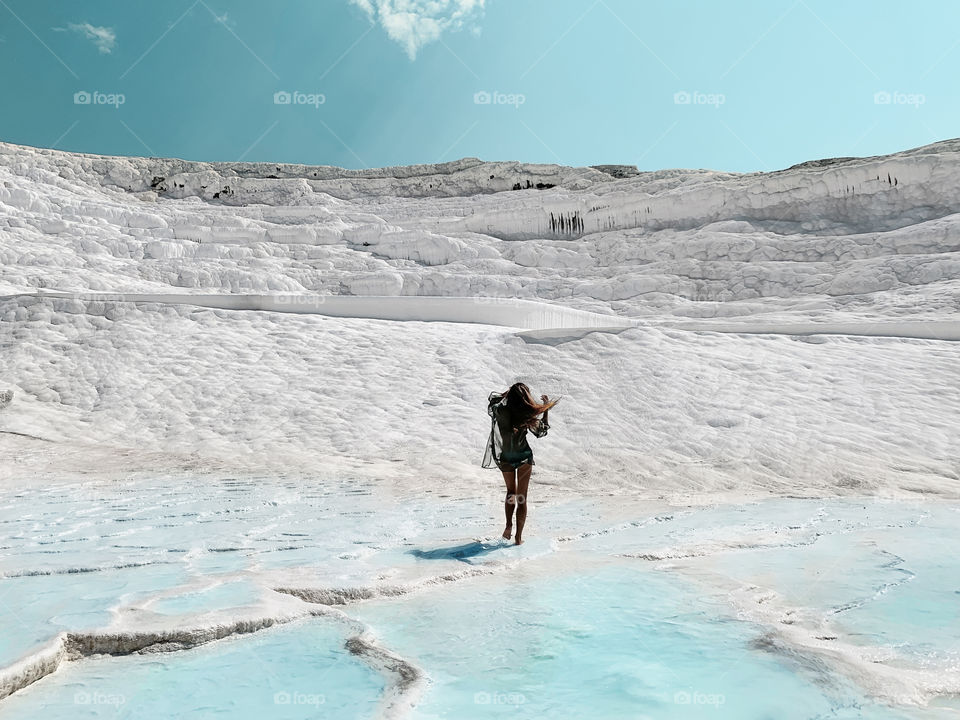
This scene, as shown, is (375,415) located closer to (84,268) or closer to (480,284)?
(480,284)

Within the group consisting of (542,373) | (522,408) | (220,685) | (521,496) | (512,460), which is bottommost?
(220,685)

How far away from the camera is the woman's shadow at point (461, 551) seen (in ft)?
14.4

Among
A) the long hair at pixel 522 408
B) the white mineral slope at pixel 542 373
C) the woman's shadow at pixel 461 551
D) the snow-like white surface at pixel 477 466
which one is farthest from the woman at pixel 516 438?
the white mineral slope at pixel 542 373

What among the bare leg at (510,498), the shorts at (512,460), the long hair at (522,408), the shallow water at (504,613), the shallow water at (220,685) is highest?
the long hair at (522,408)

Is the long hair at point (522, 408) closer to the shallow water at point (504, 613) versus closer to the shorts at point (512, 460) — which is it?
the shorts at point (512, 460)

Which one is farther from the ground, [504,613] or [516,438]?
[516,438]

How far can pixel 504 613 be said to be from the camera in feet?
11.0

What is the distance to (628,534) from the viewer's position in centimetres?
534

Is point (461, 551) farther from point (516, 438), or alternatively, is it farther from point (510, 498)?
point (516, 438)

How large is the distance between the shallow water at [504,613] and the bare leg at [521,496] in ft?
0.59

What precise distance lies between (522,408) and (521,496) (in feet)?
2.00

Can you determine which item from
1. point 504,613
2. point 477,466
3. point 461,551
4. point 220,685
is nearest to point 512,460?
point 461,551

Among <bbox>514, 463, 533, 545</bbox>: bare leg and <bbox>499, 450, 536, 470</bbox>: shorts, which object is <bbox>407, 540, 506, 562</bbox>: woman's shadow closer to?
<bbox>514, 463, 533, 545</bbox>: bare leg

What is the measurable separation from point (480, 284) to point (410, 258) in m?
5.61
